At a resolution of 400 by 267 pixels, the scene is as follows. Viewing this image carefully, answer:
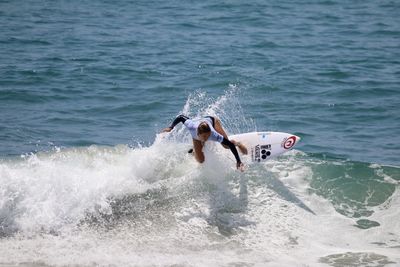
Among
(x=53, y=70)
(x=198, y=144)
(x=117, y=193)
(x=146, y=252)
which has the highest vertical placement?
(x=53, y=70)

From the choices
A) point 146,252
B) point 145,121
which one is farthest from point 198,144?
point 145,121

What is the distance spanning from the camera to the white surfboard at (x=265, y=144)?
476 inches

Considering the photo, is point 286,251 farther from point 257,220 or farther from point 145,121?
point 145,121

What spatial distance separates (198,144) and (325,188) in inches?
95.3

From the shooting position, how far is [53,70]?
1888cm

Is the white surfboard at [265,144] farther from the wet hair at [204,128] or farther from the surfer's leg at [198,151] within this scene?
the wet hair at [204,128]

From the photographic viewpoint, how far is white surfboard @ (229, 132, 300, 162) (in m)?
12.1

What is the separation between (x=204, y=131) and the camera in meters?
11.0

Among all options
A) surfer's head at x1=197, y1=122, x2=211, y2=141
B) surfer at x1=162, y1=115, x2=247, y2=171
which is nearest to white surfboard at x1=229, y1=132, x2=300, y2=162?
surfer at x1=162, y1=115, x2=247, y2=171

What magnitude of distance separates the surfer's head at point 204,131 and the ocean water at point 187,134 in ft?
2.35

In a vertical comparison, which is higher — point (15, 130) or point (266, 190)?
point (15, 130)

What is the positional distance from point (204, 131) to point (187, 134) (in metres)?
2.17

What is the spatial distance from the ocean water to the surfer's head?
0.72 m

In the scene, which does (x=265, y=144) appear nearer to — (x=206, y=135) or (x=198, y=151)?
(x=198, y=151)
